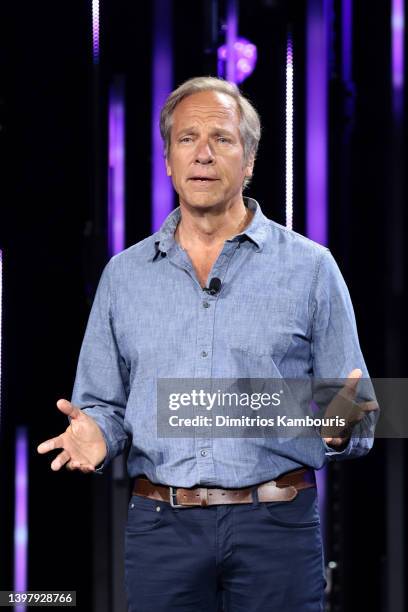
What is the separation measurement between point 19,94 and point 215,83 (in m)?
0.93

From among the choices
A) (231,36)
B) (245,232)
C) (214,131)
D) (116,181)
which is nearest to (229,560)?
(245,232)

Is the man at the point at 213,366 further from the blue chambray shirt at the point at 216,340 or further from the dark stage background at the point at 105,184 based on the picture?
the dark stage background at the point at 105,184

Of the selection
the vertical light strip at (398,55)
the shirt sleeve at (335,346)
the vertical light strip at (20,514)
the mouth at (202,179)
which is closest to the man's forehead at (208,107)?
the mouth at (202,179)

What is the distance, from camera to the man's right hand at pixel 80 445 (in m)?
1.98

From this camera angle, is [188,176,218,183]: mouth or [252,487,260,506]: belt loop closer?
[252,487,260,506]: belt loop

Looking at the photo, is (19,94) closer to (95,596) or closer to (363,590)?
(95,596)

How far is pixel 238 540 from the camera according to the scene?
192 centimetres

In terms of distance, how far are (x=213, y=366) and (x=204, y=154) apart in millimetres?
440

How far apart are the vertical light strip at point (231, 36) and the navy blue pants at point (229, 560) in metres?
1.40

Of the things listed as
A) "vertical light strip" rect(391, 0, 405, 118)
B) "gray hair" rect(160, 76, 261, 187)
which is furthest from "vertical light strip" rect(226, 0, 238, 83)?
"gray hair" rect(160, 76, 261, 187)

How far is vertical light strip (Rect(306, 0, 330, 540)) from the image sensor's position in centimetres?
294

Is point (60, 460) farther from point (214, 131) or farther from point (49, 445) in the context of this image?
point (214, 131)

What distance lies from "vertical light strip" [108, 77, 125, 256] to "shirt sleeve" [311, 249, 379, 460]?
38.7 inches

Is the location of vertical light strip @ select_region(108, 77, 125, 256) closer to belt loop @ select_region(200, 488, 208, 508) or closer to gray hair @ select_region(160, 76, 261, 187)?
gray hair @ select_region(160, 76, 261, 187)
